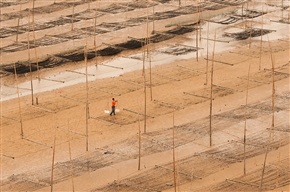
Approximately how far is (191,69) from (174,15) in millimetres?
6348

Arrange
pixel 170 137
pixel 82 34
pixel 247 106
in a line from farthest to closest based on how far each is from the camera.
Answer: pixel 82 34 < pixel 247 106 < pixel 170 137

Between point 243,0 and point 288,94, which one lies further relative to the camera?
point 243,0

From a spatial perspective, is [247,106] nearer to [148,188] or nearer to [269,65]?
[269,65]

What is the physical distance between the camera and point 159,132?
20562 mm

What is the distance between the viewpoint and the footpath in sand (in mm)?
18109

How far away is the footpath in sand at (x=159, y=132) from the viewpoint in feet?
Answer: 59.4

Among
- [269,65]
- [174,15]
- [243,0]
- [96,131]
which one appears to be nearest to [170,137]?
[96,131]

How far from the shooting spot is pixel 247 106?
22188mm

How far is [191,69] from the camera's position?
2555cm

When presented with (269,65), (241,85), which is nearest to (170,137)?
(241,85)

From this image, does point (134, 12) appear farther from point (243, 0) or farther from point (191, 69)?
point (191, 69)

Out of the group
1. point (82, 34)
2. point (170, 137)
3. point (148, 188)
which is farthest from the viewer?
point (82, 34)

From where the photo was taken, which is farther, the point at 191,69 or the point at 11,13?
the point at 11,13

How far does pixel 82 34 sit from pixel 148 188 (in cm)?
1230
